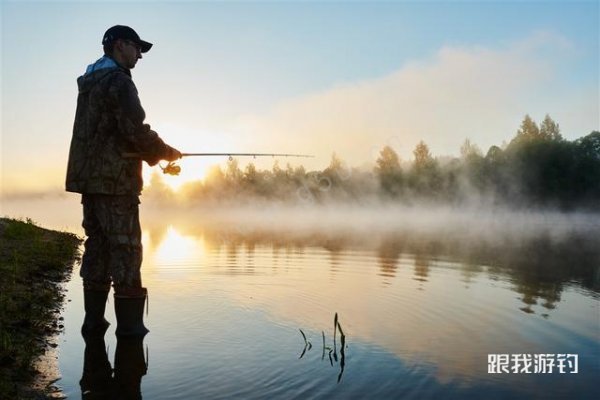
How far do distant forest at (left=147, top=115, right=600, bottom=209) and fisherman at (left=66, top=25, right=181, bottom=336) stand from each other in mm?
92511

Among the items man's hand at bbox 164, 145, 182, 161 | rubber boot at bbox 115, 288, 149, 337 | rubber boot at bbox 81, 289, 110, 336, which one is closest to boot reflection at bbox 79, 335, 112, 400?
rubber boot at bbox 115, 288, 149, 337

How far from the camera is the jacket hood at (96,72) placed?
22.1 ft

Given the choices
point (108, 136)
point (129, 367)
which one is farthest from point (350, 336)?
point (108, 136)

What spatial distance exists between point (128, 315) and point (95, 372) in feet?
4.52

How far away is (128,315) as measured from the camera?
668 cm

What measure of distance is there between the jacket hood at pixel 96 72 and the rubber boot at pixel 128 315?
2.77 metres

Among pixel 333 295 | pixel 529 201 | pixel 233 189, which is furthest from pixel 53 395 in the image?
pixel 233 189

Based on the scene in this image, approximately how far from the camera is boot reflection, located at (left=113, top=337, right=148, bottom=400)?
4.82 meters

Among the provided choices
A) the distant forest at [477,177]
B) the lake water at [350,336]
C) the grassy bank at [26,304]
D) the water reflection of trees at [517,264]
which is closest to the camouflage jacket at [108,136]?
the grassy bank at [26,304]

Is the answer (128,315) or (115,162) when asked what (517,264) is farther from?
(115,162)

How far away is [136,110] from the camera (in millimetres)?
6680

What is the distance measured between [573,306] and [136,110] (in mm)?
7875

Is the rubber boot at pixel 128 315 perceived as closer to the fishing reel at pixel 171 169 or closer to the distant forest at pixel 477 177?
the fishing reel at pixel 171 169

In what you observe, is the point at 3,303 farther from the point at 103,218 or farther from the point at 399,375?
the point at 399,375
